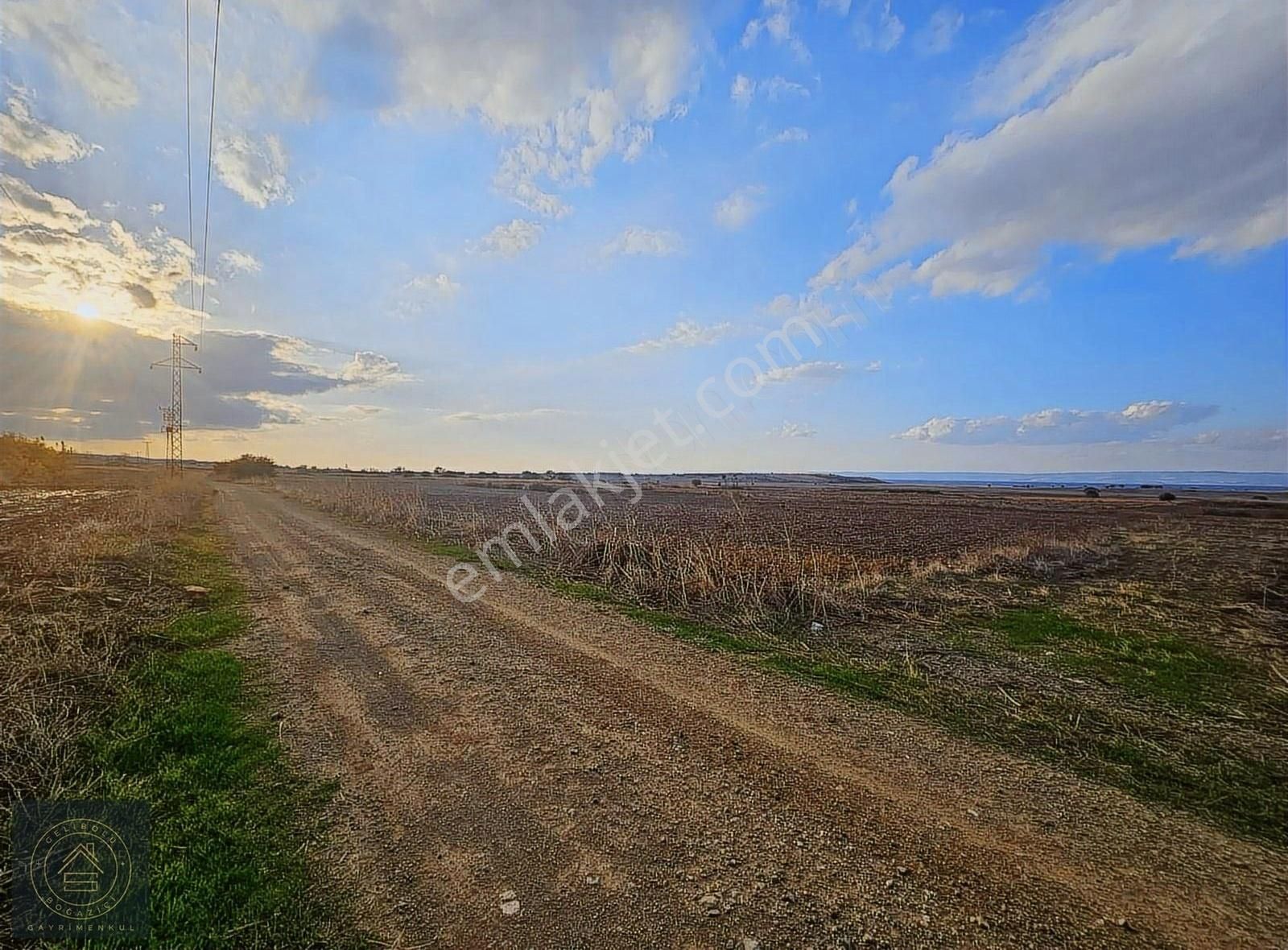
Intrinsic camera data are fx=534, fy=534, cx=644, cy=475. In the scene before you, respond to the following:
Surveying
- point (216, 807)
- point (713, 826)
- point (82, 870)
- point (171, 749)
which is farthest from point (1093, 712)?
point (171, 749)

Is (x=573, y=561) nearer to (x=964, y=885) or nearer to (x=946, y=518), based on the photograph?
(x=964, y=885)

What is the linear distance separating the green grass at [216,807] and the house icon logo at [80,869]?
19cm

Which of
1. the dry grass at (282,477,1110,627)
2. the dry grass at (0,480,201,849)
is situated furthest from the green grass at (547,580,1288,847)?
the dry grass at (0,480,201,849)

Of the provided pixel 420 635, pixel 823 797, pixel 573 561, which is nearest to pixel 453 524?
pixel 573 561

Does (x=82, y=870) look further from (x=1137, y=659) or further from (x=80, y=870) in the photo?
(x=1137, y=659)

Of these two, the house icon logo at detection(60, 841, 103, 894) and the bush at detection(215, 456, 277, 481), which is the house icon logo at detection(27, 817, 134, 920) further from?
the bush at detection(215, 456, 277, 481)

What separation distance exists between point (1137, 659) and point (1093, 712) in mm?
3189

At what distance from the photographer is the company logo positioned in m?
3.13

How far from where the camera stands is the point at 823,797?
4.60 metres

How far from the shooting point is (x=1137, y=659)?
863cm

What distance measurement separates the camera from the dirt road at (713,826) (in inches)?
131

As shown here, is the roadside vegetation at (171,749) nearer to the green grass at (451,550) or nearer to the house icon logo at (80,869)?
the house icon logo at (80,869)

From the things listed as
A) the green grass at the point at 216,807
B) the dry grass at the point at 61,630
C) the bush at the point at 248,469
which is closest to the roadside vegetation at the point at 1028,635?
the green grass at the point at 216,807

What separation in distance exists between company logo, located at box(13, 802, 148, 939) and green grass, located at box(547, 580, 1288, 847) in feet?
22.5
